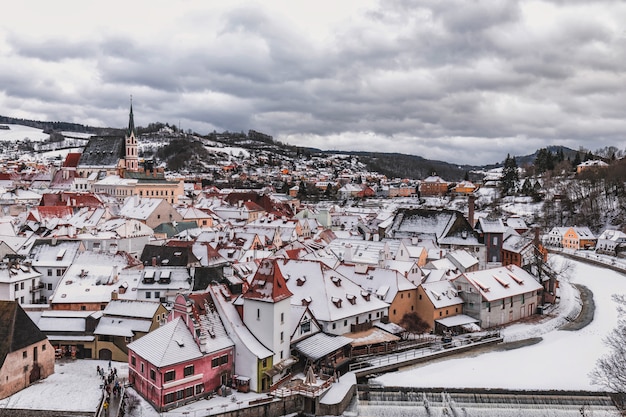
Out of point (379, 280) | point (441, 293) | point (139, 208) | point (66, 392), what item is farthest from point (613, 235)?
point (66, 392)

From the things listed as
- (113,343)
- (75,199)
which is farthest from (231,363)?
(75,199)

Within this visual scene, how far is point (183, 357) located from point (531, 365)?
2241 cm

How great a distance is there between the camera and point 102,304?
37.2 metres

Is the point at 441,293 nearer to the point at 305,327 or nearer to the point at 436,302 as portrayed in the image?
the point at 436,302

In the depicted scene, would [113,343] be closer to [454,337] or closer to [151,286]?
[151,286]

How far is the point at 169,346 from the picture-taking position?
27.2 meters

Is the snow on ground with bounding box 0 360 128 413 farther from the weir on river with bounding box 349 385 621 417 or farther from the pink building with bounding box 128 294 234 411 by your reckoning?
the weir on river with bounding box 349 385 621 417

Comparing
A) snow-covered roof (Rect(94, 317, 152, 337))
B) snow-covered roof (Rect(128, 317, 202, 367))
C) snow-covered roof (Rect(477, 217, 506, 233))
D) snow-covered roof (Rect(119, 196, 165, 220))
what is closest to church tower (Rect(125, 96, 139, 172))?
snow-covered roof (Rect(119, 196, 165, 220))

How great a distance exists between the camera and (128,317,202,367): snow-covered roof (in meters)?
26.7

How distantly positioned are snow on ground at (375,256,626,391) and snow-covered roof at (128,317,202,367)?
441 inches

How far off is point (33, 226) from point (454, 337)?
4919cm

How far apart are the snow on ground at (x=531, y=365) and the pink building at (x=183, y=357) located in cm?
953

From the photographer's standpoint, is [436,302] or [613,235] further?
[613,235]

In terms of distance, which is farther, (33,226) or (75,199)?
(75,199)
